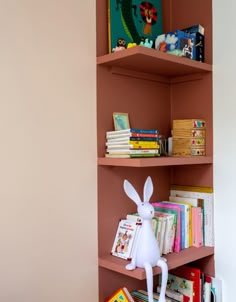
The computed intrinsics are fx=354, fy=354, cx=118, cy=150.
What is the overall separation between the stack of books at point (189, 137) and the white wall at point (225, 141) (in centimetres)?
8

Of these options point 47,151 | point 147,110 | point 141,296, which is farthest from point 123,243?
point 147,110

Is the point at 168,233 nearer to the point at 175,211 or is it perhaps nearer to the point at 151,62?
the point at 175,211

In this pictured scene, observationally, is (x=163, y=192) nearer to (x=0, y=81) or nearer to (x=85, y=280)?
(x=85, y=280)

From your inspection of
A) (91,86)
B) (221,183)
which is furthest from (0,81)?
(221,183)

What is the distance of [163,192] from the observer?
208 cm

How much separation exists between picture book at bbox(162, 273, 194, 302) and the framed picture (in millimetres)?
884

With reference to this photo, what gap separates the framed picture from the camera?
1.79 meters

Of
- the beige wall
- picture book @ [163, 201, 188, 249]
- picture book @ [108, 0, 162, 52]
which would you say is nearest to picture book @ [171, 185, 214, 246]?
picture book @ [163, 201, 188, 249]

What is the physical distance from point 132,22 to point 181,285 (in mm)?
1437

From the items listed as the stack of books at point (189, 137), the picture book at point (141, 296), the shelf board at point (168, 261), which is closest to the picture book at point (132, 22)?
the stack of books at point (189, 137)

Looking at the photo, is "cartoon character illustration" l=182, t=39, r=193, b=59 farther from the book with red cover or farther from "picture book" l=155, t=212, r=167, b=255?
the book with red cover

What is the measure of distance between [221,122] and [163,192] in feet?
1.72

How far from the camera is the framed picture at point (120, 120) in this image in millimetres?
1793

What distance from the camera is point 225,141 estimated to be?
1887mm
